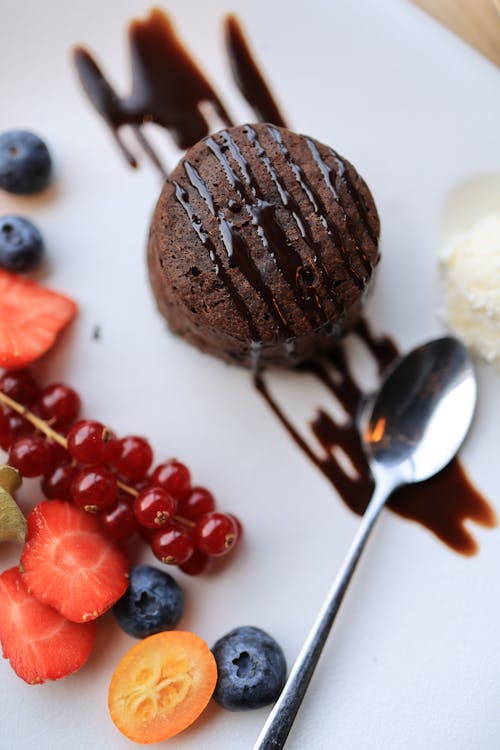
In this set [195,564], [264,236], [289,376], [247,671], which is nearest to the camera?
[264,236]

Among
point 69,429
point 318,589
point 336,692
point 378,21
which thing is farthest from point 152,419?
point 378,21

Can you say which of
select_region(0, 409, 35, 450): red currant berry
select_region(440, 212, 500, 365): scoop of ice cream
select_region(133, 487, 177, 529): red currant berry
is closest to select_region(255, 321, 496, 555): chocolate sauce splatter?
select_region(440, 212, 500, 365): scoop of ice cream

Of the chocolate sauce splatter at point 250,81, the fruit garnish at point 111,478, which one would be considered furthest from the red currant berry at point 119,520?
the chocolate sauce splatter at point 250,81

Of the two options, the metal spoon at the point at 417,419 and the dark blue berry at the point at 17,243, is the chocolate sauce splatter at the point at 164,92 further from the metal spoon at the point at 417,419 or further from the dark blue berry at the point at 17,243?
the metal spoon at the point at 417,419

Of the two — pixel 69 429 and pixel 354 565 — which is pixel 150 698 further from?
pixel 69 429

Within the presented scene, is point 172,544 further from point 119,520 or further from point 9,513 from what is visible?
point 9,513

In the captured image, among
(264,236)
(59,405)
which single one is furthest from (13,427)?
(264,236)

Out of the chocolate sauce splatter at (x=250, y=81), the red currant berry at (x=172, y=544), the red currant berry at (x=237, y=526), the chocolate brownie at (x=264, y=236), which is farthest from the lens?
the chocolate sauce splatter at (x=250, y=81)
